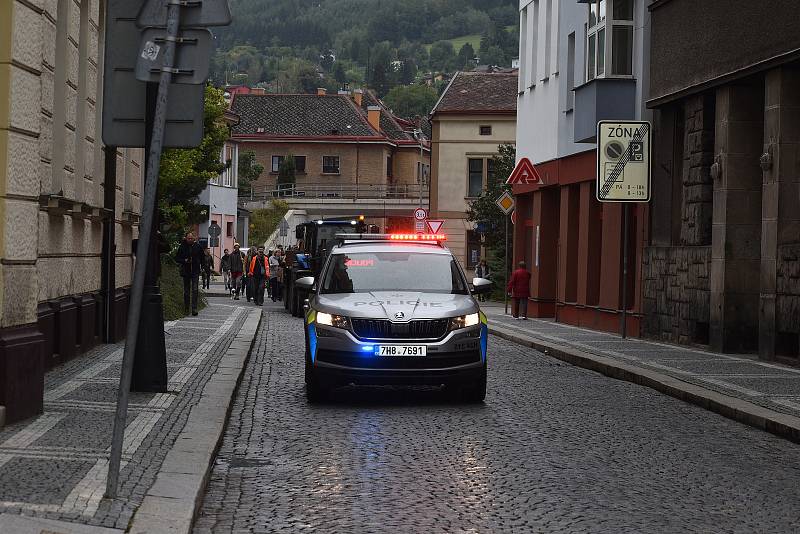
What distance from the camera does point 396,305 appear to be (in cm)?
1443

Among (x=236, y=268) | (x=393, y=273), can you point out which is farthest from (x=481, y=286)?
(x=236, y=268)

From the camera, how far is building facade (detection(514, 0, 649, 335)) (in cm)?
2794

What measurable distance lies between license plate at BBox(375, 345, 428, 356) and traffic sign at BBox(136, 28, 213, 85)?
20.6 ft

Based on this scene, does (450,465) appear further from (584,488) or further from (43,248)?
(43,248)

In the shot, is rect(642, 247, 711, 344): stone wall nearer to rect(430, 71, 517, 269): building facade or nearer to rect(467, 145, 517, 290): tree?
rect(467, 145, 517, 290): tree

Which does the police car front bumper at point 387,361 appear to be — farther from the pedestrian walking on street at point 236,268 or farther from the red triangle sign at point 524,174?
the pedestrian walking on street at point 236,268

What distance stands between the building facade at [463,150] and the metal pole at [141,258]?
70.0m

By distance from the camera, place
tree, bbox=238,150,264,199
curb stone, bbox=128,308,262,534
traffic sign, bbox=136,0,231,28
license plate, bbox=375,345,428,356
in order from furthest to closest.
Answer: tree, bbox=238,150,264,199 < license plate, bbox=375,345,428,356 < traffic sign, bbox=136,0,231,28 < curb stone, bbox=128,308,262,534

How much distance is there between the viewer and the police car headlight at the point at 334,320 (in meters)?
14.2

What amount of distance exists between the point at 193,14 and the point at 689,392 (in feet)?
28.5

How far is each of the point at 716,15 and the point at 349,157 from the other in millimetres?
95075

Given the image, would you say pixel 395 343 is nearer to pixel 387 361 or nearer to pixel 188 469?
pixel 387 361

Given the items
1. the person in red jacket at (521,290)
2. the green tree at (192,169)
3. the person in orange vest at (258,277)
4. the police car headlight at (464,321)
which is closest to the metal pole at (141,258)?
the police car headlight at (464,321)

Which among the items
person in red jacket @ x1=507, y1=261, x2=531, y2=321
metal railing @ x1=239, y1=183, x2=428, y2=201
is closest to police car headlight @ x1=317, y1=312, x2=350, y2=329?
person in red jacket @ x1=507, y1=261, x2=531, y2=321
